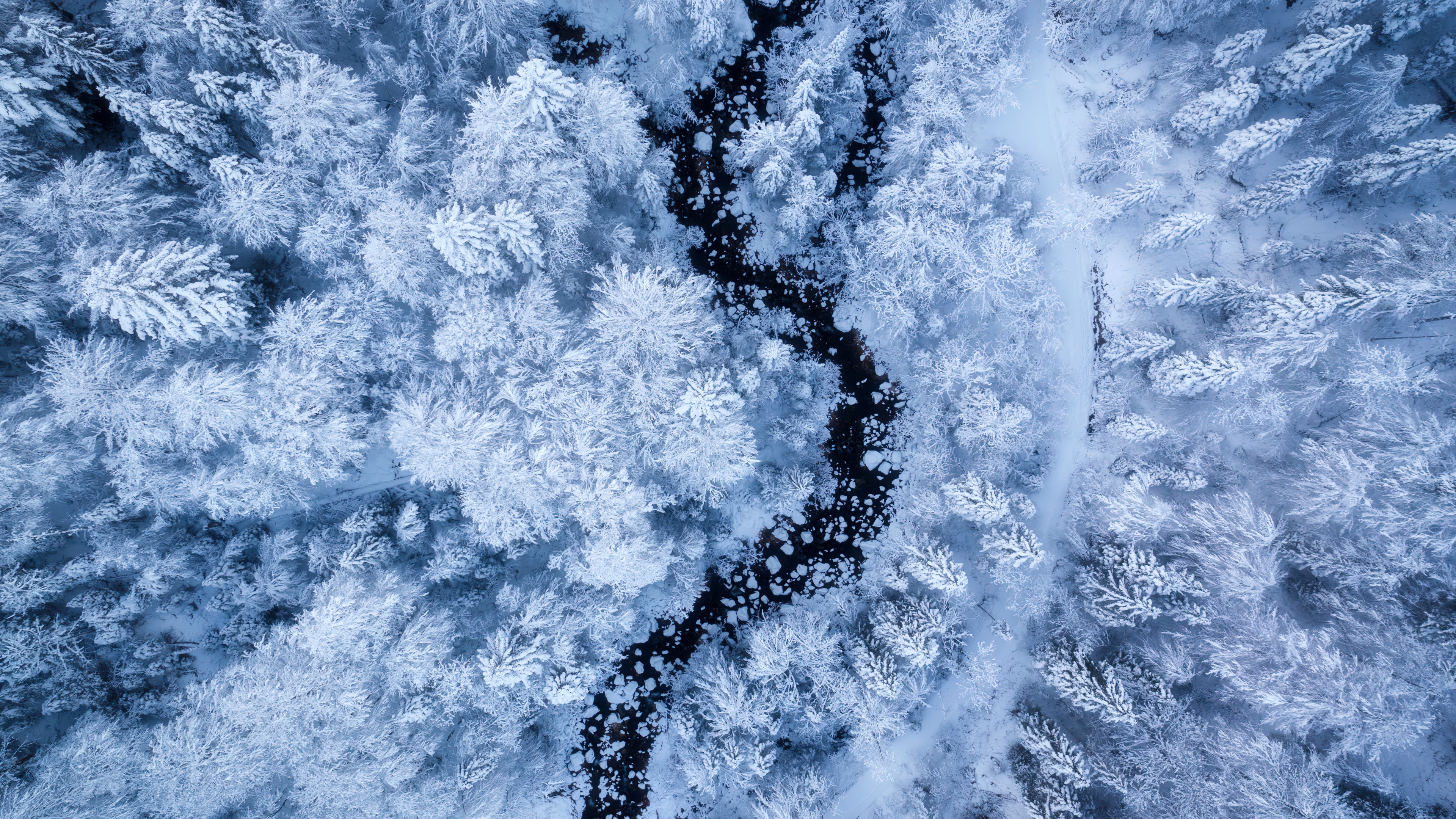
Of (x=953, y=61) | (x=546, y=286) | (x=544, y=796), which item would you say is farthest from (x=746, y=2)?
(x=544, y=796)

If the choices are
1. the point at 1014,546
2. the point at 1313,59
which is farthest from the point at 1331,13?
the point at 1014,546

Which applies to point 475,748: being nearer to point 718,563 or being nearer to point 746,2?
point 718,563

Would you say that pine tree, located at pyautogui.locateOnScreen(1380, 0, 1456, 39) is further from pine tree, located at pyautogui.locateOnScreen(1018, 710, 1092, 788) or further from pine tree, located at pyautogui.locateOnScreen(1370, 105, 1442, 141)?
pine tree, located at pyautogui.locateOnScreen(1018, 710, 1092, 788)

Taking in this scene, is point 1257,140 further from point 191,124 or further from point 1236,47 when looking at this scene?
point 191,124

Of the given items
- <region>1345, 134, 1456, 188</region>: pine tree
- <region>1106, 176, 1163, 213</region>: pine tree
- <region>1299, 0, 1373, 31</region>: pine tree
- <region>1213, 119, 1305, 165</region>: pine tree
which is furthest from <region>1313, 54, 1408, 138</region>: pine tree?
<region>1106, 176, 1163, 213</region>: pine tree

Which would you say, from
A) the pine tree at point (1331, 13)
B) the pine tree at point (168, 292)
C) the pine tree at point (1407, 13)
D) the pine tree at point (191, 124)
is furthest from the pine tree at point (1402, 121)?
the pine tree at point (191, 124)

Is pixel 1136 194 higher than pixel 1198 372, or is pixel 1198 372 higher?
pixel 1136 194
